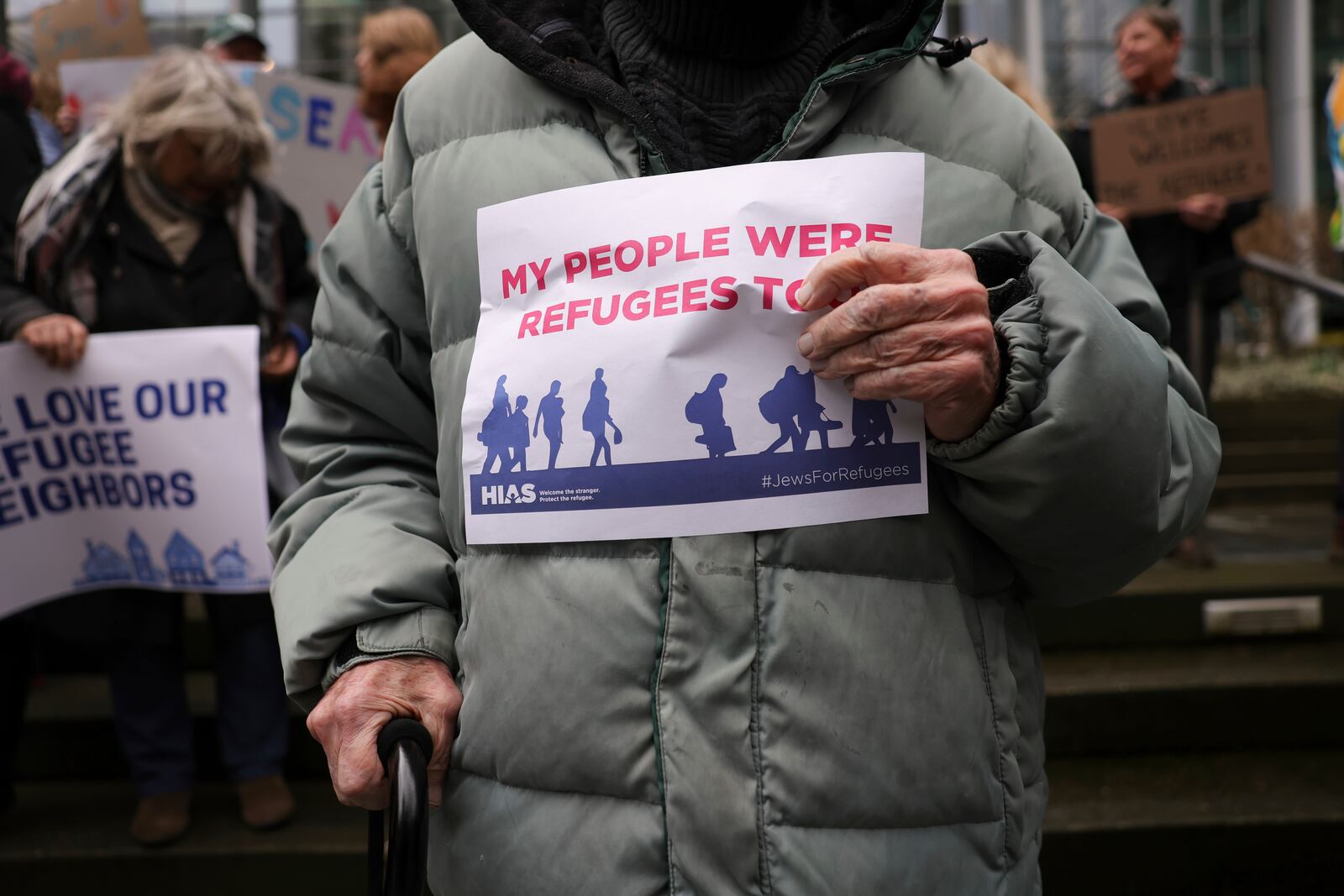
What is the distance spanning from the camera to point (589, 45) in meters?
1.29

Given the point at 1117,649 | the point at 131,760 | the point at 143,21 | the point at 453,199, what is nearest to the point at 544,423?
the point at 453,199

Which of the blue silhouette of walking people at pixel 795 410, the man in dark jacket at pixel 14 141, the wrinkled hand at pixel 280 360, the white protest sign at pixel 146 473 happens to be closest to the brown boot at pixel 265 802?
the white protest sign at pixel 146 473

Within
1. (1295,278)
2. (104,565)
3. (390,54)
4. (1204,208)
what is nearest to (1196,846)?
(1204,208)

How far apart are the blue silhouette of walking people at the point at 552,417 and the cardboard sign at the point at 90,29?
4.46 m

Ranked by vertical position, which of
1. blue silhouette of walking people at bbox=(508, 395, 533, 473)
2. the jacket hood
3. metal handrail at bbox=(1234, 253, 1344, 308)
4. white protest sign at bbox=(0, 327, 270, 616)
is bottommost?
metal handrail at bbox=(1234, 253, 1344, 308)

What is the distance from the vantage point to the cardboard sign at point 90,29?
4.78 metres

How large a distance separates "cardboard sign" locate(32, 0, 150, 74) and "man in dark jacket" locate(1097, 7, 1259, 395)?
12.5ft

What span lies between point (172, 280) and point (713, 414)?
2.41m

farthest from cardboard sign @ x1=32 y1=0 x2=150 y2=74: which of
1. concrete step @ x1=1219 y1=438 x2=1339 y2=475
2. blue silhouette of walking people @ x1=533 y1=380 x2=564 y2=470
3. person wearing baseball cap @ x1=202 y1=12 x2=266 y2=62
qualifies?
concrete step @ x1=1219 y1=438 x2=1339 y2=475

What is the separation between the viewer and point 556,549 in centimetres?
114

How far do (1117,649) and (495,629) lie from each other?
10.6 feet

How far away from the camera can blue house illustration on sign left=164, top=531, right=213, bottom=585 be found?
9.62 feet

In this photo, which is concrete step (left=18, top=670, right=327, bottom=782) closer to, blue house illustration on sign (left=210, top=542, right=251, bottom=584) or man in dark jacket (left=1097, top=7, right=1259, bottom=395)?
blue house illustration on sign (left=210, top=542, right=251, bottom=584)

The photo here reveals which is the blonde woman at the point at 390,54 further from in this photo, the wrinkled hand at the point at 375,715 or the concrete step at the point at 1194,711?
the wrinkled hand at the point at 375,715
